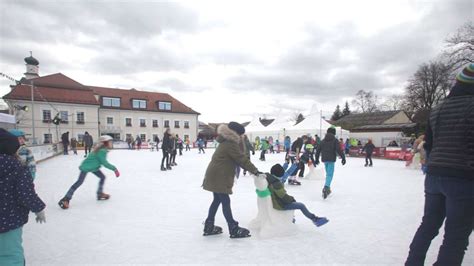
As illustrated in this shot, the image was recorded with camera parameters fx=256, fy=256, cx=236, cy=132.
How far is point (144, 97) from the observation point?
38.6 meters

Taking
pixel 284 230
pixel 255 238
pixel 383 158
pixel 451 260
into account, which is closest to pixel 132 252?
pixel 255 238

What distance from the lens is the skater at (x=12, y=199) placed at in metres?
1.79

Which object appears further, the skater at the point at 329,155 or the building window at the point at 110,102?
the building window at the point at 110,102

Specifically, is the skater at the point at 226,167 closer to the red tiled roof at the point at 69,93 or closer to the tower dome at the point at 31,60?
the red tiled roof at the point at 69,93

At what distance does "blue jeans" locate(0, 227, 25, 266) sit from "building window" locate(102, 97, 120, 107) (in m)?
37.0

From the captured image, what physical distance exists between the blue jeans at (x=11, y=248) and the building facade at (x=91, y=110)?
2839 cm

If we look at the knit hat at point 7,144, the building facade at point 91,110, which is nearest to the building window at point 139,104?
the building facade at point 91,110

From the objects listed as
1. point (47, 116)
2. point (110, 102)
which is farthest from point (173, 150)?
point (110, 102)

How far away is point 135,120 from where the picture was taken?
3606 centimetres

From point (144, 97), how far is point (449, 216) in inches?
1587

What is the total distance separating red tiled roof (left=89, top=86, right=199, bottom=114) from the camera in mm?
36197

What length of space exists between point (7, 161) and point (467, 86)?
3.32 meters

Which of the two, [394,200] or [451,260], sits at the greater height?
[451,260]

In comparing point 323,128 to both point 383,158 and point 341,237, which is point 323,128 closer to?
point 383,158
